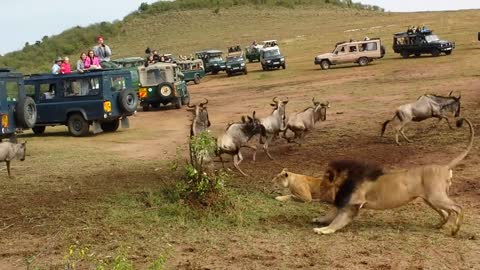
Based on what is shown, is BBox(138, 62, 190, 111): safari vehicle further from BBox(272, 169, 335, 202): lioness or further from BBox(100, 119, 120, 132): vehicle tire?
BBox(272, 169, 335, 202): lioness

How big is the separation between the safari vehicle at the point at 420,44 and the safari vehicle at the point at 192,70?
11310 mm

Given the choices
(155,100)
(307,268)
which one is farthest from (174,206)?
Result: (155,100)

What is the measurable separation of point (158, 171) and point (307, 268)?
5.74 meters

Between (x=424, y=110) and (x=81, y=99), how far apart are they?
9230 mm

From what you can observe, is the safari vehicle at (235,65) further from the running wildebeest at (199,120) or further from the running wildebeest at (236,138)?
the running wildebeest at (236,138)

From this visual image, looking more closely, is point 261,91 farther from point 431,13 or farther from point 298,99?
point 431,13

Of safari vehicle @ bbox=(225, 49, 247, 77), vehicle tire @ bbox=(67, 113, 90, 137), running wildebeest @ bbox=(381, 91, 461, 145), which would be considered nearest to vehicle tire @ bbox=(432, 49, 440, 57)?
safari vehicle @ bbox=(225, 49, 247, 77)

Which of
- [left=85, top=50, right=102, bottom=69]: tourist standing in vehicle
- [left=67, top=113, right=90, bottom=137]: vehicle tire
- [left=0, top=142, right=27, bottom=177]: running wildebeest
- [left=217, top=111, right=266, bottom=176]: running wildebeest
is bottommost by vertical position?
[left=67, top=113, right=90, bottom=137]: vehicle tire

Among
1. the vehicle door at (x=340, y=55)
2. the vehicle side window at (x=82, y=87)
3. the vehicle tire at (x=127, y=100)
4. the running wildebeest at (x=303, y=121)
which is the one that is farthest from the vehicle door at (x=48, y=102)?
the vehicle door at (x=340, y=55)

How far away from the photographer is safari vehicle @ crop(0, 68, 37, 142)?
14.9m

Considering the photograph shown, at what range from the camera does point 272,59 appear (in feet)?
133

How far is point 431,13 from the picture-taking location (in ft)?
231

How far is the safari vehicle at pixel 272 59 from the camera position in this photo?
4069cm

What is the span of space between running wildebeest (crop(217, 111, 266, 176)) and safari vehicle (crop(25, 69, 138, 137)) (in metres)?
7.47
